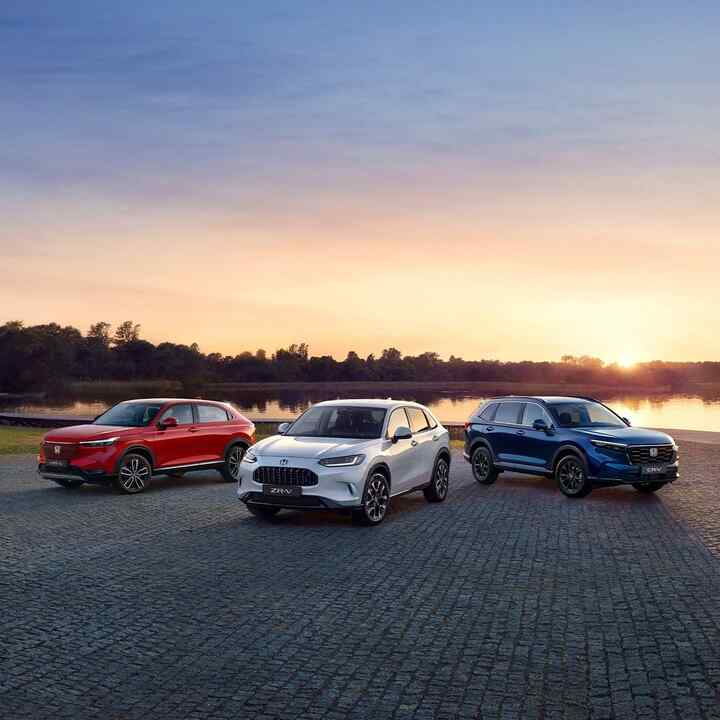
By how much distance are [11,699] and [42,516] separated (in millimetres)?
7858

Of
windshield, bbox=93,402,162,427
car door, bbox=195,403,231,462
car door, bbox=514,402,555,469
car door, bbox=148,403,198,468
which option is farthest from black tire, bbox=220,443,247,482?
car door, bbox=514,402,555,469

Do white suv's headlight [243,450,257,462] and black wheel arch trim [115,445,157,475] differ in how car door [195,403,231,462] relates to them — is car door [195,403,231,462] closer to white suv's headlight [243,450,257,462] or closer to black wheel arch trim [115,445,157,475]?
black wheel arch trim [115,445,157,475]

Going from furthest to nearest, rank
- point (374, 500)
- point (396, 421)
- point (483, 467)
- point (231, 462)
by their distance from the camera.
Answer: point (483, 467) → point (231, 462) → point (396, 421) → point (374, 500)

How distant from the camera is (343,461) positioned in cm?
1202

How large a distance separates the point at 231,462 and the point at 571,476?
690 cm

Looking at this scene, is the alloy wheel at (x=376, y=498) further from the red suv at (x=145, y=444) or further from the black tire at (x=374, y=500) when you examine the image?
the red suv at (x=145, y=444)

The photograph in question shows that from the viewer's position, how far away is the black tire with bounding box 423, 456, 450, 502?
48.3ft

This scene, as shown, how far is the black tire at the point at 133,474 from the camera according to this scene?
50.8ft

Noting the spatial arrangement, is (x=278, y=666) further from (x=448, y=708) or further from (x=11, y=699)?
(x=11, y=699)

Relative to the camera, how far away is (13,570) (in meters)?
9.18

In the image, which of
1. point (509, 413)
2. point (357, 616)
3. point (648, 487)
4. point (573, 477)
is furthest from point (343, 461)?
point (648, 487)

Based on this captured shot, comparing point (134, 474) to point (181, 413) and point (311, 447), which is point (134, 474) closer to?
point (181, 413)

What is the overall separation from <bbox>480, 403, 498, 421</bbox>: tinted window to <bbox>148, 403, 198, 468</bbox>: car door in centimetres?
607

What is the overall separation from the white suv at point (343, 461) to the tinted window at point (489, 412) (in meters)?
3.74
